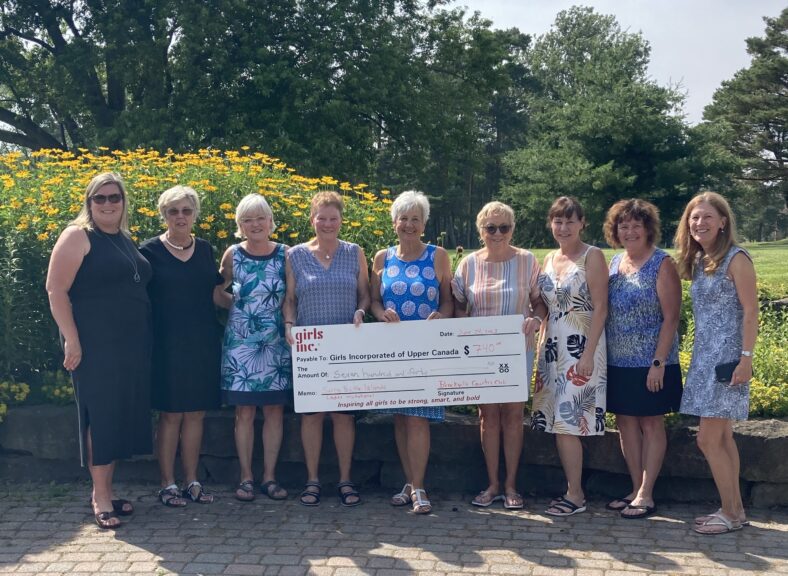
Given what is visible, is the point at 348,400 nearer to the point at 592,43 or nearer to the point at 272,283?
the point at 272,283

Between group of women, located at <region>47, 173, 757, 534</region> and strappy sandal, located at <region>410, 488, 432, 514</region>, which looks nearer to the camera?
group of women, located at <region>47, 173, 757, 534</region>

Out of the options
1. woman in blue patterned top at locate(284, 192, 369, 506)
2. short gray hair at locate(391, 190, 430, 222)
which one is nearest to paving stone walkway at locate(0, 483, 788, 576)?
woman in blue patterned top at locate(284, 192, 369, 506)

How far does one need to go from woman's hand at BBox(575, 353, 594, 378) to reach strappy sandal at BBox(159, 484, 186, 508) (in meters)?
2.59

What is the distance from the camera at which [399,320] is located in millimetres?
5117

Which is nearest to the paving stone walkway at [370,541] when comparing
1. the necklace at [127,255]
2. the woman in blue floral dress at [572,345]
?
the woman in blue floral dress at [572,345]

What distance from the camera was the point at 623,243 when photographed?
5.01 metres

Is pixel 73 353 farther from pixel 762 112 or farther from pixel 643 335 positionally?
pixel 762 112

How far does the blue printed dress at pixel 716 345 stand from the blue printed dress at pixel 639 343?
0.22 m

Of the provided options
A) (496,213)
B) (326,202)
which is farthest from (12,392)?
(496,213)

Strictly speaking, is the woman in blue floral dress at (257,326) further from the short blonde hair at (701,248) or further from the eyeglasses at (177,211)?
the short blonde hair at (701,248)

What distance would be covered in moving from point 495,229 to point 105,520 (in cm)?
285

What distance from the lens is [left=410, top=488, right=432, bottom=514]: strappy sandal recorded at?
516 cm

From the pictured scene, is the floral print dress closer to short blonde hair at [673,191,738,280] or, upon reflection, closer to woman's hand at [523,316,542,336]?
woman's hand at [523,316,542,336]

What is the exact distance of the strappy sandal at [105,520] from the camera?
195 inches
